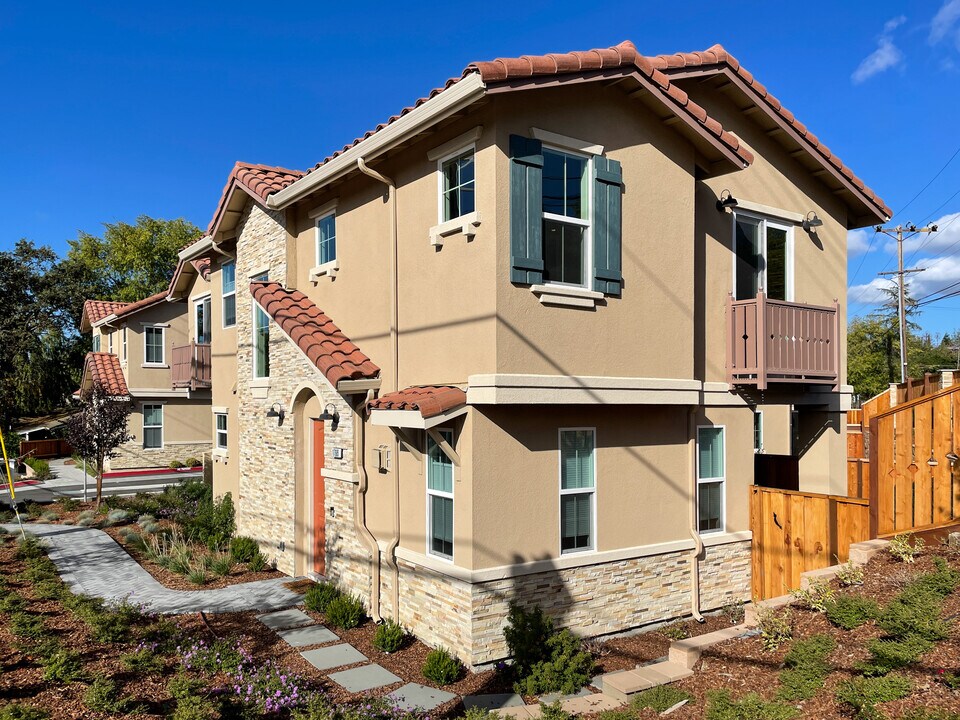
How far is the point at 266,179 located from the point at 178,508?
355 inches

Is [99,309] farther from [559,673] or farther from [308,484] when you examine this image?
[559,673]

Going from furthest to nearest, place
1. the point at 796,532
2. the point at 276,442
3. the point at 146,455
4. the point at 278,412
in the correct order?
the point at 146,455 < the point at 276,442 < the point at 278,412 < the point at 796,532

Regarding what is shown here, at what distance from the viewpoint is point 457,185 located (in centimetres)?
901

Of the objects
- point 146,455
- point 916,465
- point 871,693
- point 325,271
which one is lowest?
point 146,455

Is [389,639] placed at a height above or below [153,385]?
below

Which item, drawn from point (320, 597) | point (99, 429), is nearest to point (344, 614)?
point (320, 597)

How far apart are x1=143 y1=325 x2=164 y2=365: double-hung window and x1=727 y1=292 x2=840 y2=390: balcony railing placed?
24573 millimetres

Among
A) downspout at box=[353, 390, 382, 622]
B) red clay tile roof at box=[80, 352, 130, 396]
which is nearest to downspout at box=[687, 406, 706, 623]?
downspout at box=[353, 390, 382, 622]

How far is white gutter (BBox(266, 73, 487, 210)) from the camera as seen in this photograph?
7.83 meters

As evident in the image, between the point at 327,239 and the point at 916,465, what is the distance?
9.52 metres

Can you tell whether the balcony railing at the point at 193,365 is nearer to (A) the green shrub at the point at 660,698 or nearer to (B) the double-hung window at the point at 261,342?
(B) the double-hung window at the point at 261,342

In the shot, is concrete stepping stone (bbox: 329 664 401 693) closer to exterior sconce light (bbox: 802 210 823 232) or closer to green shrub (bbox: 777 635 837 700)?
green shrub (bbox: 777 635 837 700)

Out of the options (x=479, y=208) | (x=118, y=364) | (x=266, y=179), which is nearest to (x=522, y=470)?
(x=479, y=208)

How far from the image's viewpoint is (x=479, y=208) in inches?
330
